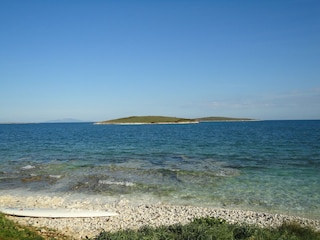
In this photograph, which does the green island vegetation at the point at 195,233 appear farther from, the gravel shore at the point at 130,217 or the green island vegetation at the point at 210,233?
the gravel shore at the point at 130,217

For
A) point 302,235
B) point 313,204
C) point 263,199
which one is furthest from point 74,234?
point 313,204

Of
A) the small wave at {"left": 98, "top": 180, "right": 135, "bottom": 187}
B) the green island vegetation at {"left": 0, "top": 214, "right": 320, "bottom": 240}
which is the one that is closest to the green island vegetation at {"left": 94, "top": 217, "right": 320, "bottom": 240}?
the green island vegetation at {"left": 0, "top": 214, "right": 320, "bottom": 240}

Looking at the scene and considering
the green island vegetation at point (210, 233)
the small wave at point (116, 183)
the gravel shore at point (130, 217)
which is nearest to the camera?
the green island vegetation at point (210, 233)

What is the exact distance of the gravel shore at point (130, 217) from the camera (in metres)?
14.1

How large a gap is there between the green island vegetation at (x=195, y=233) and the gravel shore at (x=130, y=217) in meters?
1.53

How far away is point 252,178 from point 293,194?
18.7ft

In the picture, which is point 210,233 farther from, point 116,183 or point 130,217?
point 116,183

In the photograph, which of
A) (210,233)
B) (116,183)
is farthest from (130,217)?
(116,183)

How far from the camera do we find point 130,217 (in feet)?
50.8

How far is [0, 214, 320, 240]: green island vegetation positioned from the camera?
10.7 meters

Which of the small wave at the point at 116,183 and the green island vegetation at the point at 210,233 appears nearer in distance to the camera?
the green island vegetation at the point at 210,233

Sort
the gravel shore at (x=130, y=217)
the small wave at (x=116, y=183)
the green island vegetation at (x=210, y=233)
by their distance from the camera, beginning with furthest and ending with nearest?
the small wave at (x=116, y=183) → the gravel shore at (x=130, y=217) → the green island vegetation at (x=210, y=233)

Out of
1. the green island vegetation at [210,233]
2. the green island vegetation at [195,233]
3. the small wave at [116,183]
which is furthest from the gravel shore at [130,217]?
the small wave at [116,183]

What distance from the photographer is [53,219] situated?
50.0ft
